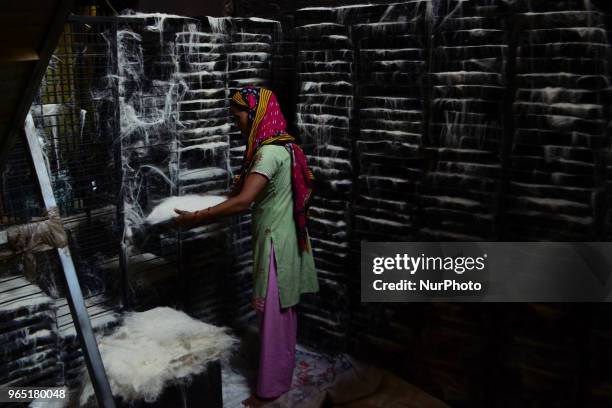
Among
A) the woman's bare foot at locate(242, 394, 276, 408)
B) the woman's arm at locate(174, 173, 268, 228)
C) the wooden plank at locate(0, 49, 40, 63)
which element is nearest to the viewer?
the wooden plank at locate(0, 49, 40, 63)

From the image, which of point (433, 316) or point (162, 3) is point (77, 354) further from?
point (162, 3)

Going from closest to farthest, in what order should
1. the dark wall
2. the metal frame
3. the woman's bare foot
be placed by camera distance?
the metal frame → the woman's bare foot → the dark wall

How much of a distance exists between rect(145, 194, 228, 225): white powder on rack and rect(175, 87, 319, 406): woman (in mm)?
143

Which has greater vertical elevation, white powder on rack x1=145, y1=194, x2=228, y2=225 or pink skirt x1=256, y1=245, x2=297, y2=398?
white powder on rack x1=145, y1=194, x2=228, y2=225

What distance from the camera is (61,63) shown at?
118 inches

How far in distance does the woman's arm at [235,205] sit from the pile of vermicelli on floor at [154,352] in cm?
55

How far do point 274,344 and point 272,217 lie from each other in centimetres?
77

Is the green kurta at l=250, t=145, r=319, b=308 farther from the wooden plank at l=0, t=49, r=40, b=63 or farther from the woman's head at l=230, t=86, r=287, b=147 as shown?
the wooden plank at l=0, t=49, r=40, b=63

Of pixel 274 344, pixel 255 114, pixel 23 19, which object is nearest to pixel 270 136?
pixel 255 114

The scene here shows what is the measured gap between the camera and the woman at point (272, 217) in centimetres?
335

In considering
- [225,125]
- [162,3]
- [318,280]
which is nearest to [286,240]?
[318,280]

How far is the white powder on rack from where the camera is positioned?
346 cm

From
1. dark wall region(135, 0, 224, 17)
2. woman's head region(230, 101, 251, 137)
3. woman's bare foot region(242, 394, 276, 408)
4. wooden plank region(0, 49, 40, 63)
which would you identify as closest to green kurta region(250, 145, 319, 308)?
woman's head region(230, 101, 251, 137)

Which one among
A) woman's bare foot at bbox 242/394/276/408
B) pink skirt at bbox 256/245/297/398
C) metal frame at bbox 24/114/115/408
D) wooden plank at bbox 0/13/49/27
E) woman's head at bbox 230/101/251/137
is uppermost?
wooden plank at bbox 0/13/49/27
